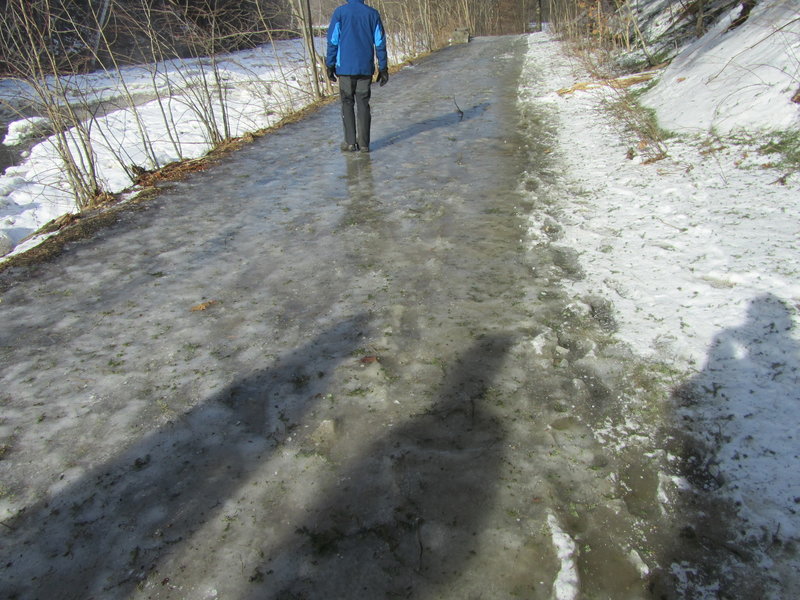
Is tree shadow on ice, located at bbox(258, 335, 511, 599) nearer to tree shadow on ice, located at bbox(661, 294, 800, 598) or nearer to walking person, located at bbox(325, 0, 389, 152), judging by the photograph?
tree shadow on ice, located at bbox(661, 294, 800, 598)

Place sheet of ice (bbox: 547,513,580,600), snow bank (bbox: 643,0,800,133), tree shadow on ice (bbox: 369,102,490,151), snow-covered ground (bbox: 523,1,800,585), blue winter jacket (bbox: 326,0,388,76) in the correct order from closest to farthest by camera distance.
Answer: sheet of ice (bbox: 547,513,580,600) → snow-covered ground (bbox: 523,1,800,585) → snow bank (bbox: 643,0,800,133) → blue winter jacket (bbox: 326,0,388,76) → tree shadow on ice (bbox: 369,102,490,151)

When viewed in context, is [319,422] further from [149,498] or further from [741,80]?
[741,80]

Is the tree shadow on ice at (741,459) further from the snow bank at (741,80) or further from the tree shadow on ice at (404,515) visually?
the snow bank at (741,80)

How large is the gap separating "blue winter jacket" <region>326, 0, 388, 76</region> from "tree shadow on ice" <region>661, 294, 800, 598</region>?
16.7ft

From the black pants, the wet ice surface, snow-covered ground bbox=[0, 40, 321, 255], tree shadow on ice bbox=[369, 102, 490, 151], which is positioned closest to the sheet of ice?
the wet ice surface

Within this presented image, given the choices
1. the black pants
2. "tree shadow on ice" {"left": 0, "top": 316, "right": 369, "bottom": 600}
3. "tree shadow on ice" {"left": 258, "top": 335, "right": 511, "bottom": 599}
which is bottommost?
"tree shadow on ice" {"left": 258, "top": 335, "right": 511, "bottom": 599}

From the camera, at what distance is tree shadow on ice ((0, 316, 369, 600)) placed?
5.62 ft

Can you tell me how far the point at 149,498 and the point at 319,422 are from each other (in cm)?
74

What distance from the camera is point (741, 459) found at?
195cm

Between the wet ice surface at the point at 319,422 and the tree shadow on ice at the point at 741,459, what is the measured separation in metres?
0.14

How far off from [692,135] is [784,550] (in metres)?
5.07

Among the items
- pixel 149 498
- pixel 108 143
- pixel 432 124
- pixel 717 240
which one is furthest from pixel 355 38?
pixel 149 498

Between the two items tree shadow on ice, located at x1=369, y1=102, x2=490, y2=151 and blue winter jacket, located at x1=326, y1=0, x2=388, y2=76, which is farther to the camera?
tree shadow on ice, located at x1=369, y1=102, x2=490, y2=151

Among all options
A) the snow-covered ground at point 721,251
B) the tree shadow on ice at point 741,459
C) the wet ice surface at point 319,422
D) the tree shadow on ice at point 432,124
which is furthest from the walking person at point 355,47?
the tree shadow on ice at point 741,459
